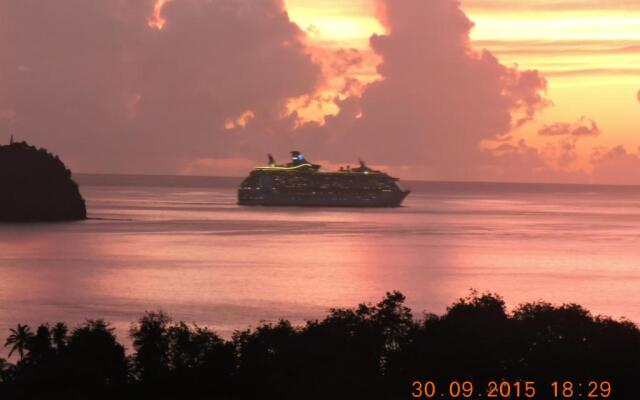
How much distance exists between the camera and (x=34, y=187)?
17075 centimetres

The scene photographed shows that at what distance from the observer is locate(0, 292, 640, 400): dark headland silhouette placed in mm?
33156

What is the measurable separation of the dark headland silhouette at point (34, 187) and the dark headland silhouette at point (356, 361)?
441 ft

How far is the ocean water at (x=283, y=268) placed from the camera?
2798 inches

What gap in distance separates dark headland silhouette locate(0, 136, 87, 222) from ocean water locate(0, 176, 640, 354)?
10.5m

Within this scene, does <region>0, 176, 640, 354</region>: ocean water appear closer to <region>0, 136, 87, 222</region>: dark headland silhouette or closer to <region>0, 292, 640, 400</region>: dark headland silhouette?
<region>0, 136, 87, 222</region>: dark headland silhouette

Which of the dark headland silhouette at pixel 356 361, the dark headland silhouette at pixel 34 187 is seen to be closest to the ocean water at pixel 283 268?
the dark headland silhouette at pixel 34 187

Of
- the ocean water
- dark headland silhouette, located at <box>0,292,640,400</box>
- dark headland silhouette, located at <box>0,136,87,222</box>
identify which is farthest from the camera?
dark headland silhouette, located at <box>0,136,87,222</box>

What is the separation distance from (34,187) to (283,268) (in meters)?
85.0

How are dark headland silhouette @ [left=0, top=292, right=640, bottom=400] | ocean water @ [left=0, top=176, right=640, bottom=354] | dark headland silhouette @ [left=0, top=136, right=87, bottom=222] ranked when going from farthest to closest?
Answer: 1. dark headland silhouette @ [left=0, top=136, right=87, bottom=222]
2. ocean water @ [left=0, top=176, right=640, bottom=354]
3. dark headland silhouette @ [left=0, top=292, right=640, bottom=400]

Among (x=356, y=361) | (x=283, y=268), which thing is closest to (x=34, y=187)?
(x=283, y=268)

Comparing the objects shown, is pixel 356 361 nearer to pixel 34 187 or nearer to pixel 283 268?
pixel 283 268

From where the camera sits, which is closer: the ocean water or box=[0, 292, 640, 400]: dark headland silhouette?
box=[0, 292, 640, 400]: dark headland silhouette

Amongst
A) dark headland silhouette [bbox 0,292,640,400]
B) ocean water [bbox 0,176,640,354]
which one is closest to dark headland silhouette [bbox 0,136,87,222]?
ocean water [bbox 0,176,640,354]

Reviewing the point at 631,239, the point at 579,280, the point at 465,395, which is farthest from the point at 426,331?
the point at 631,239
